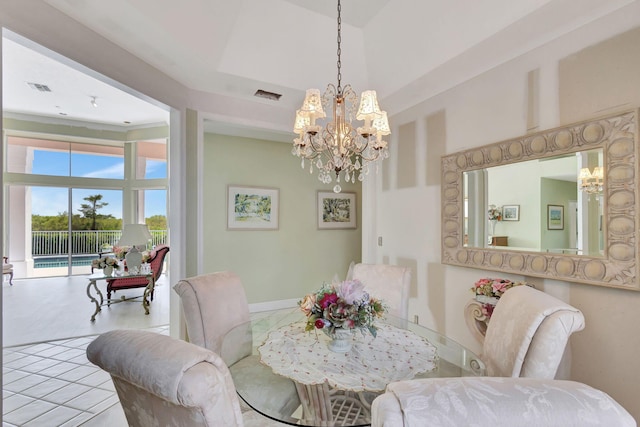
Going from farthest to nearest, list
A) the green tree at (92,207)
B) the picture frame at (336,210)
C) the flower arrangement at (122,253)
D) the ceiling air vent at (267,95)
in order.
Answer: the green tree at (92,207) → the picture frame at (336,210) → the flower arrangement at (122,253) → the ceiling air vent at (267,95)

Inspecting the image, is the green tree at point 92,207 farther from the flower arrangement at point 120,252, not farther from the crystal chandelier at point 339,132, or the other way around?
the crystal chandelier at point 339,132

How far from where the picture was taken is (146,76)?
8.49 ft

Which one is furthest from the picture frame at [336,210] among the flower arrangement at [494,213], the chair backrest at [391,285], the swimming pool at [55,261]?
the swimming pool at [55,261]

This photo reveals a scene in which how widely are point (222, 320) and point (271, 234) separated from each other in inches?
114

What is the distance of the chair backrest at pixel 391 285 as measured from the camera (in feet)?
7.75

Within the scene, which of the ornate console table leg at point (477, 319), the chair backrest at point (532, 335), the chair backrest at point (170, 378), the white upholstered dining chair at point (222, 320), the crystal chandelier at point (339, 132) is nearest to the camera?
the chair backrest at point (170, 378)

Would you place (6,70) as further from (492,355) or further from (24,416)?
(492,355)

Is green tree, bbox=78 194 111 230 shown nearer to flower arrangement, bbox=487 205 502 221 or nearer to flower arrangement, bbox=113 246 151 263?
flower arrangement, bbox=113 246 151 263

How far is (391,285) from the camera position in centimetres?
242

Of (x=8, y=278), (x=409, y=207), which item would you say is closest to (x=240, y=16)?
(x=409, y=207)

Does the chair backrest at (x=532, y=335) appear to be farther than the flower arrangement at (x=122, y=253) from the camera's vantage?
No

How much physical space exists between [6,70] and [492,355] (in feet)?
21.3

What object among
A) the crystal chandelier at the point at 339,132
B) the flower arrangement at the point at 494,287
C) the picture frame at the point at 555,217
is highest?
the crystal chandelier at the point at 339,132

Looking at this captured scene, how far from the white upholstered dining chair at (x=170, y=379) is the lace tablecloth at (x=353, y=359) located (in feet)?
1.96
